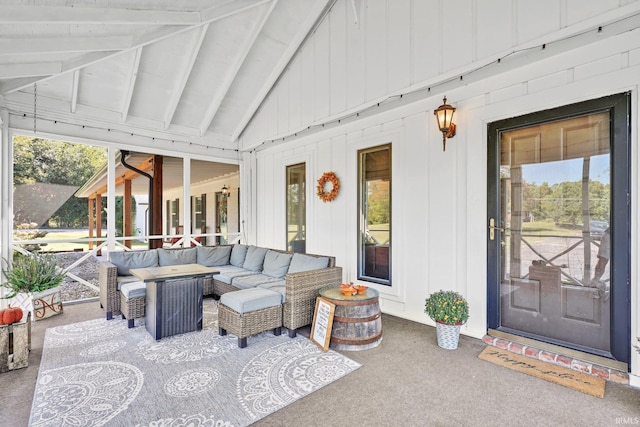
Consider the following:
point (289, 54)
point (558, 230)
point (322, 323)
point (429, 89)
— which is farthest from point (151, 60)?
point (558, 230)

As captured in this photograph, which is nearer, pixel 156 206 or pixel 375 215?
pixel 375 215

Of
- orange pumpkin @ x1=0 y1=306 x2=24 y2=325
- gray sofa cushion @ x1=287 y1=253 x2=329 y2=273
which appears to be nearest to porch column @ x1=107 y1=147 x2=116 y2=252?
orange pumpkin @ x1=0 y1=306 x2=24 y2=325

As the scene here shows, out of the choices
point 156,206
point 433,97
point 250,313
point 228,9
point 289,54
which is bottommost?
point 250,313

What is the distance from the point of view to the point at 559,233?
3.10 meters

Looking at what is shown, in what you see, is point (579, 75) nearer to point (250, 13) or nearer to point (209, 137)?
point (250, 13)

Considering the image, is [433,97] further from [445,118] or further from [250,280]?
[250,280]

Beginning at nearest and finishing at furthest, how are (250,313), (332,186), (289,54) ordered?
(250,313) → (332,186) → (289,54)

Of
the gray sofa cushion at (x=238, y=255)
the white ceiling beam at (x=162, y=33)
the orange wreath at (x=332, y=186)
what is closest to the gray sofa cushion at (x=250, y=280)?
the gray sofa cushion at (x=238, y=255)

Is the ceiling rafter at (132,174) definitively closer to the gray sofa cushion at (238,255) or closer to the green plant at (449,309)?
the gray sofa cushion at (238,255)

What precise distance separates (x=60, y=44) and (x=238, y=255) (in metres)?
3.77

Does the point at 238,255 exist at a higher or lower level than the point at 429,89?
lower

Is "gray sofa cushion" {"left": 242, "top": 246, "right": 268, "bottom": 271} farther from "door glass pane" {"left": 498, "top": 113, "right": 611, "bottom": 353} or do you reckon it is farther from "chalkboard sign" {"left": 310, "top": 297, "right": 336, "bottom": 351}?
"door glass pane" {"left": 498, "top": 113, "right": 611, "bottom": 353}

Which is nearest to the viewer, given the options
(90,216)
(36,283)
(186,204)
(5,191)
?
(36,283)

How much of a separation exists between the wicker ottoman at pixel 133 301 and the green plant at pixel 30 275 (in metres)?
1.35
